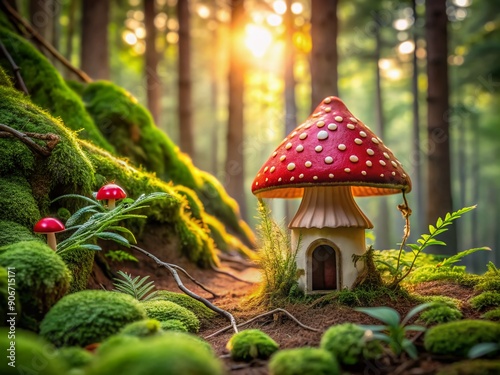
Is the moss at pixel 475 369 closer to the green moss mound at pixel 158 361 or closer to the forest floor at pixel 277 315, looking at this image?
the forest floor at pixel 277 315

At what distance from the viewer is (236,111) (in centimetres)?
1328

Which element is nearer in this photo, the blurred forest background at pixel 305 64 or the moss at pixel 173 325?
the moss at pixel 173 325

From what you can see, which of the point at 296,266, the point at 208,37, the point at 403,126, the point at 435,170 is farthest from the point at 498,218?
the point at 296,266

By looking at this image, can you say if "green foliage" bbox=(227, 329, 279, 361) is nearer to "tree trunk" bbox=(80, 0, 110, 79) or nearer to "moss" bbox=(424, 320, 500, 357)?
"moss" bbox=(424, 320, 500, 357)

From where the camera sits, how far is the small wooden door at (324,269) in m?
4.27

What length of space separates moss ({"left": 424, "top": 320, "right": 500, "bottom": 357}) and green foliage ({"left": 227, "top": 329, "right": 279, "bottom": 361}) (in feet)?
3.27

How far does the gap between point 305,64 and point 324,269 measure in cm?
1845

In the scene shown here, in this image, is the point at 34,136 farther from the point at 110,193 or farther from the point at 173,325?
the point at 173,325

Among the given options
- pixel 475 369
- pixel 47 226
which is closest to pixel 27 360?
pixel 47 226

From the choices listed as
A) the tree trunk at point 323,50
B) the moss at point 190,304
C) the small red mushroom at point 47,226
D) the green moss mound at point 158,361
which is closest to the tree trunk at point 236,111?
the tree trunk at point 323,50

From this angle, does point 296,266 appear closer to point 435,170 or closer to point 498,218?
point 435,170

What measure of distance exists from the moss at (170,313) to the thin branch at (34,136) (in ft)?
5.62

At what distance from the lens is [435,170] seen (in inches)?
325

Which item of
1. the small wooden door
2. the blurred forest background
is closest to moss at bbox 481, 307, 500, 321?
the small wooden door
